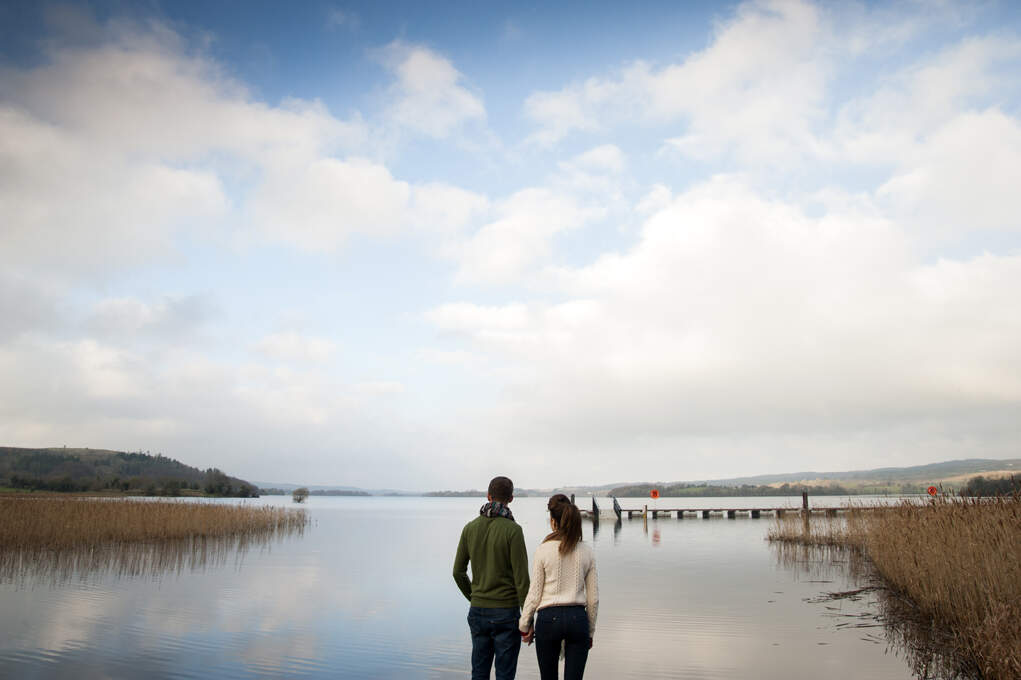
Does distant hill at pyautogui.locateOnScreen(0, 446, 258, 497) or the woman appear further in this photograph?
distant hill at pyautogui.locateOnScreen(0, 446, 258, 497)

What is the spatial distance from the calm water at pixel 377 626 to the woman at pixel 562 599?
15.0ft

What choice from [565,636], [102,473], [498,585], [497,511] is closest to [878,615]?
[565,636]

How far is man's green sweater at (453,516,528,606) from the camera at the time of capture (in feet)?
17.1

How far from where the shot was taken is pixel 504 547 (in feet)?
17.3

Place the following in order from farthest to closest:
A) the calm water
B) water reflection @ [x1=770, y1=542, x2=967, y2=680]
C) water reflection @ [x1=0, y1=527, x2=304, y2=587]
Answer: water reflection @ [x1=0, y1=527, x2=304, y2=587], the calm water, water reflection @ [x1=770, y1=542, x2=967, y2=680]

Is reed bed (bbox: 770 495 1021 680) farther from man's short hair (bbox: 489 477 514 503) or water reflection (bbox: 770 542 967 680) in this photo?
man's short hair (bbox: 489 477 514 503)

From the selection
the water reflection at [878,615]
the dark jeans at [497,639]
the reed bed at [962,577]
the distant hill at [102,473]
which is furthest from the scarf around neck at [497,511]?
the distant hill at [102,473]

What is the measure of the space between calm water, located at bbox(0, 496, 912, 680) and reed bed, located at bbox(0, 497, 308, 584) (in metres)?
1.81

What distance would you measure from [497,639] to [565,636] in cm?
56

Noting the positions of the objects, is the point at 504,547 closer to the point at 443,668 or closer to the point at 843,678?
the point at 443,668

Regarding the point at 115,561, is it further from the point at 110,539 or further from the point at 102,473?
the point at 102,473

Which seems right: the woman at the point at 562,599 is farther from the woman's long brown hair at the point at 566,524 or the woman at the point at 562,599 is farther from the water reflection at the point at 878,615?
the water reflection at the point at 878,615

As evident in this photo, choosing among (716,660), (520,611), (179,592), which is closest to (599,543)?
(179,592)

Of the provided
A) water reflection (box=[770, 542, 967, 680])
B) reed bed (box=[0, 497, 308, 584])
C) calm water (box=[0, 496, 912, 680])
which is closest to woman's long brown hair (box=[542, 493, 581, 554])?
calm water (box=[0, 496, 912, 680])
